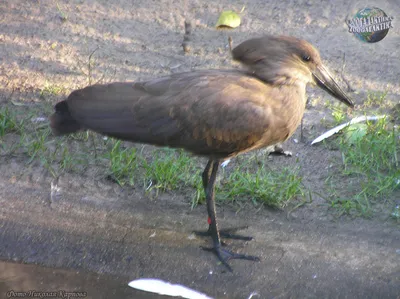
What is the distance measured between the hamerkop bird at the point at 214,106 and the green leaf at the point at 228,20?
7.04ft

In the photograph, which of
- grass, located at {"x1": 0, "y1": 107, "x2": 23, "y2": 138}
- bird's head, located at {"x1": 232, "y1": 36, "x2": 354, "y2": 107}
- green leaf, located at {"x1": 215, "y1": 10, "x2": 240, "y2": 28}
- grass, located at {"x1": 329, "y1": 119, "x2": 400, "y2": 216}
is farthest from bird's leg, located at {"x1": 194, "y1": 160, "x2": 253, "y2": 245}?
green leaf, located at {"x1": 215, "y1": 10, "x2": 240, "y2": 28}

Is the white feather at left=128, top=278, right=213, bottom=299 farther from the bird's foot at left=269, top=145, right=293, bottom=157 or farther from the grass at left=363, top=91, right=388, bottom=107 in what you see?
the grass at left=363, top=91, right=388, bottom=107

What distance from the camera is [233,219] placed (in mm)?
4648

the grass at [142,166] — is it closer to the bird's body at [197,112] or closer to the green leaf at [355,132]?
the green leaf at [355,132]

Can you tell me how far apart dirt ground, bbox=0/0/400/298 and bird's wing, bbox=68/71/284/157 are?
0.67m

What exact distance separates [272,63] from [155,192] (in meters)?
1.31

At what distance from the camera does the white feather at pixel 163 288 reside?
154 inches

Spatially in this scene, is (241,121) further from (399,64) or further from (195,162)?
(399,64)

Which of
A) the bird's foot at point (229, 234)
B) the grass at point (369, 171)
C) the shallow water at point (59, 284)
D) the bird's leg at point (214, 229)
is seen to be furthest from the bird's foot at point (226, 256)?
the grass at point (369, 171)

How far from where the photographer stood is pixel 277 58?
4.10 meters

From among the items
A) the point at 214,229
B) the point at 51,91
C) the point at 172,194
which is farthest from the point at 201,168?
the point at 51,91

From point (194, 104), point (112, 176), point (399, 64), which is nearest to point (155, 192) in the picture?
point (112, 176)

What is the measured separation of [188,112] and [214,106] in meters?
0.15

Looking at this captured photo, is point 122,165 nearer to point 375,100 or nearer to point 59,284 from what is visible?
point 59,284
